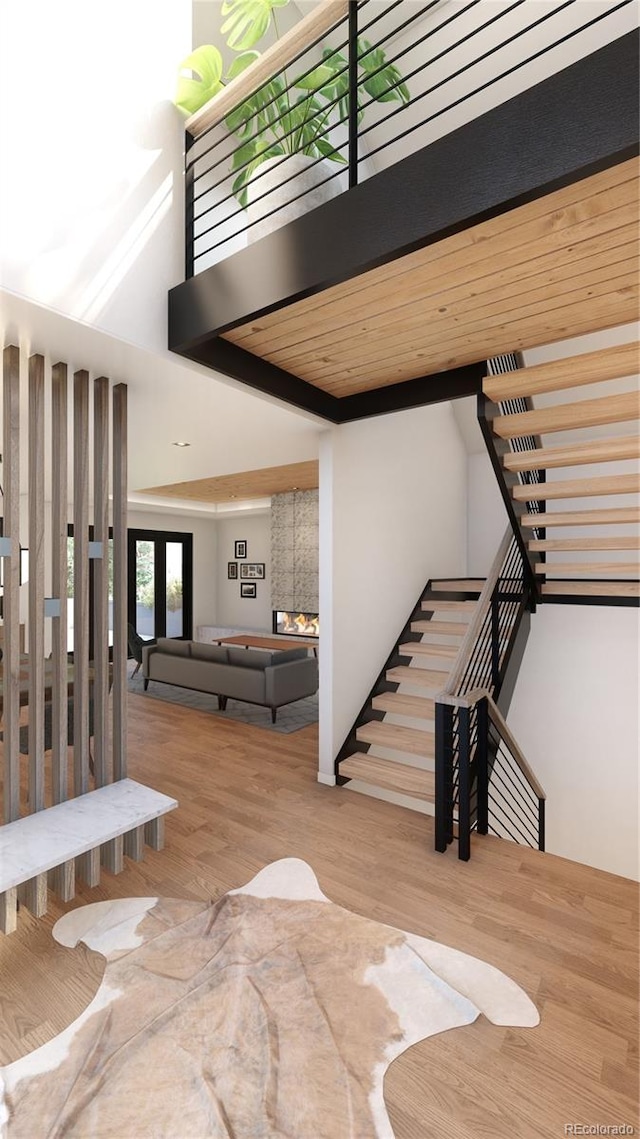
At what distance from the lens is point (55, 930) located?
2297 mm

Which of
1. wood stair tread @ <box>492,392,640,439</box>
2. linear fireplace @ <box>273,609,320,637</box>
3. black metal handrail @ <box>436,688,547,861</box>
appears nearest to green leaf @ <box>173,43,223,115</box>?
wood stair tread @ <box>492,392,640,439</box>

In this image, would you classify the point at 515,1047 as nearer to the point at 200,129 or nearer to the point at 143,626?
the point at 200,129

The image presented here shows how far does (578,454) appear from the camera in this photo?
3.29 m

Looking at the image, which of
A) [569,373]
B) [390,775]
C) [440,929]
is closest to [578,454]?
[569,373]

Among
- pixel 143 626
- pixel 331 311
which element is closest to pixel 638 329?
pixel 331 311

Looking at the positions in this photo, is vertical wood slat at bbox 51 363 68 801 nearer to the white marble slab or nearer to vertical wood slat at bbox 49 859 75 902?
the white marble slab

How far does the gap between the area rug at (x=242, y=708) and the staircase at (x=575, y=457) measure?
265 cm

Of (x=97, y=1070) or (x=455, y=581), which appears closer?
(x=97, y=1070)

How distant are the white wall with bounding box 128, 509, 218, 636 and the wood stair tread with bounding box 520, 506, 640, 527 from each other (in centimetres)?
734

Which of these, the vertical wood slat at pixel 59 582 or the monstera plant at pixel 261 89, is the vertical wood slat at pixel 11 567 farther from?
the monstera plant at pixel 261 89

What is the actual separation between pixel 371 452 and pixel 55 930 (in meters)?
3.52

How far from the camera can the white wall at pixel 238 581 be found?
9.95 m

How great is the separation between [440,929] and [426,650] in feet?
7.66

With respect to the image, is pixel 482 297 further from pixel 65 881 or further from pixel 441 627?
pixel 65 881
